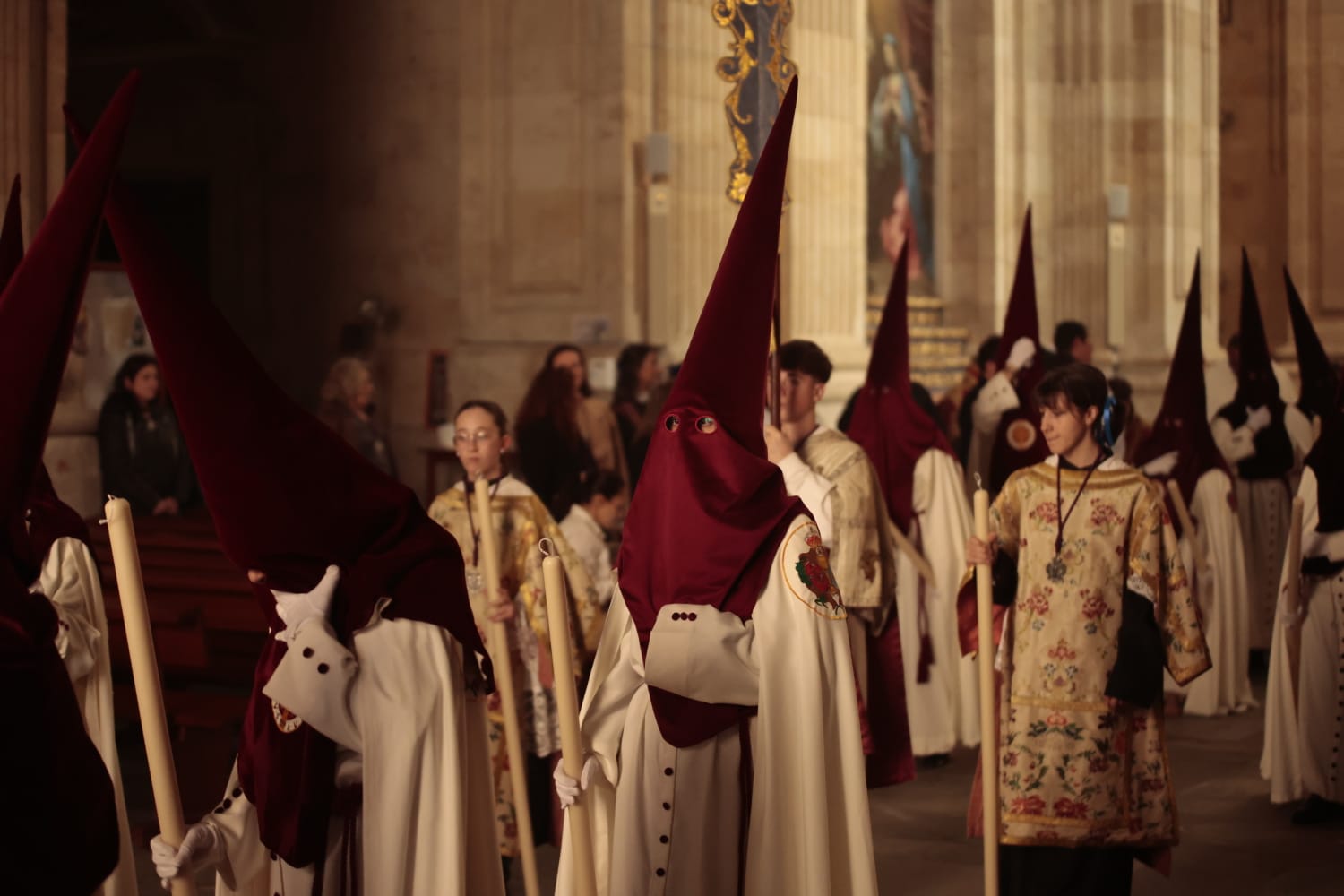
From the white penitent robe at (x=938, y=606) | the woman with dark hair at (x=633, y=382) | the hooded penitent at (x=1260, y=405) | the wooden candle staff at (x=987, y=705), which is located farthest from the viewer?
the woman with dark hair at (x=633, y=382)

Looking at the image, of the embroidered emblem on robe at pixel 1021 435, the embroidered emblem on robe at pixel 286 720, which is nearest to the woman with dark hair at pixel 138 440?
the embroidered emblem on robe at pixel 1021 435

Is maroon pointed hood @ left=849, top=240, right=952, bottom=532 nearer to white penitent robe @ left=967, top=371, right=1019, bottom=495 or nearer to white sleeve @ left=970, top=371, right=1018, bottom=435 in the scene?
white penitent robe @ left=967, top=371, right=1019, bottom=495

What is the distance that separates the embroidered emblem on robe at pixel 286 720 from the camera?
339 cm

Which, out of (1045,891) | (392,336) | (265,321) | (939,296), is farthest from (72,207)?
(939,296)

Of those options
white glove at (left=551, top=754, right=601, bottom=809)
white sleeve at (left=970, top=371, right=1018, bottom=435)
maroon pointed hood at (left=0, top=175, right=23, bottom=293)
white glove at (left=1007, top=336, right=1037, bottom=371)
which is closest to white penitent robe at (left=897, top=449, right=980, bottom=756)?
white sleeve at (left=970, top=371, right=1018, bottom=435)

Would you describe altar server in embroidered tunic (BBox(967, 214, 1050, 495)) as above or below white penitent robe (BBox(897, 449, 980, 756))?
above

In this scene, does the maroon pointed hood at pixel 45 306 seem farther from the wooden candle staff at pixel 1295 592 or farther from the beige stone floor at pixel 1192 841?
the wooden candle staff at pixel 1295 592

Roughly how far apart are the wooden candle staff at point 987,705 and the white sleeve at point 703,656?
83 cm

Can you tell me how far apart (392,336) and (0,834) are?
418 inches

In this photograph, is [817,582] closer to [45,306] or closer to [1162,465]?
[45,306]

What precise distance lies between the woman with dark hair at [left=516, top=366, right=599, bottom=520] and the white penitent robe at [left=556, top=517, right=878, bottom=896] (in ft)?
14.9

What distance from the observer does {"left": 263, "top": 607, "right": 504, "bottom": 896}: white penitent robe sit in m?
3.33

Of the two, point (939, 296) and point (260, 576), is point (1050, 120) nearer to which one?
point (939, 296)

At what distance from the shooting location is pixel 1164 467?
881 centimetres
